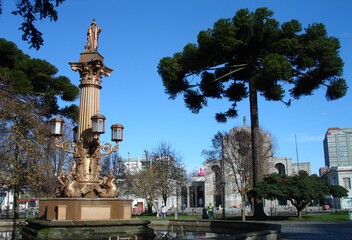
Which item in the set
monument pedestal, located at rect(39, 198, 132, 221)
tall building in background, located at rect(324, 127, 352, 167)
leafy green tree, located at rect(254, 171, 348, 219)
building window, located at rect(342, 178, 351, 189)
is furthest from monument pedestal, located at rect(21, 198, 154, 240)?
tall building in background, located at rect(324, 127, 352, 167)

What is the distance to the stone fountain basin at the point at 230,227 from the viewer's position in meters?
10.3

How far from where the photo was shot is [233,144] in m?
41.5

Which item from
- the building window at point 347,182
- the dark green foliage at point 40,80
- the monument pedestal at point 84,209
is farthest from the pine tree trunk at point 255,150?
the building window at point 347,182

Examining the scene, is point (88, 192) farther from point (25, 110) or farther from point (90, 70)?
point (25, 110)

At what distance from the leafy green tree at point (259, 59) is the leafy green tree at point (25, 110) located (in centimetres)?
900

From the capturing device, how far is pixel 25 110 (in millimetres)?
22656

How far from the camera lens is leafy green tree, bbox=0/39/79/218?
69.7ft

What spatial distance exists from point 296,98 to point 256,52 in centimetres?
518

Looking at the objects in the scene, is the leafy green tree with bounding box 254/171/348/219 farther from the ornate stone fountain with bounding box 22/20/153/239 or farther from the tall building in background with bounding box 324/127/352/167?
the tall building in background with bounding box 324/127/352/167

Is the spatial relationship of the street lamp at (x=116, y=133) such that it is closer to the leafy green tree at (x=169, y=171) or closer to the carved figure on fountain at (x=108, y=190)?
the carved figure on fountain at (x=108, y=190)

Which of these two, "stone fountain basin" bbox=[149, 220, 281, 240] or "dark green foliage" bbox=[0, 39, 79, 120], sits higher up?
"dark green foliage" bbox=[0, 39, 79, 120]

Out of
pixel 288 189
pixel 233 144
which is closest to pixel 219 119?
pixel 288 189

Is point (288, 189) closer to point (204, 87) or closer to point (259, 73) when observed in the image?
point (259, 73)

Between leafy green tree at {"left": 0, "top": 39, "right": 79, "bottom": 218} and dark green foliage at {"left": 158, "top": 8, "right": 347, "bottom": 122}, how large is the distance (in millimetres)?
8991
